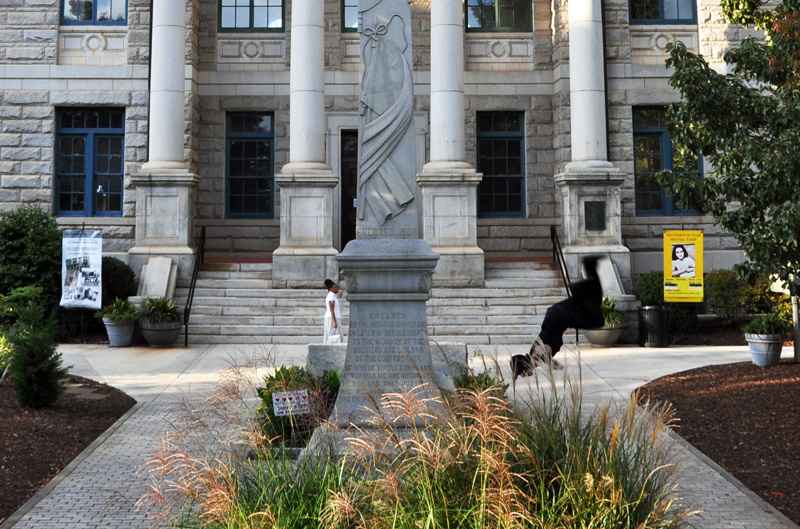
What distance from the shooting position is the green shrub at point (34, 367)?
374 inches

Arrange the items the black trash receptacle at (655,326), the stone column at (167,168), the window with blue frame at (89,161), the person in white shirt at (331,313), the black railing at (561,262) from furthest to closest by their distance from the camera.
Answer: the window with blue frame at (89,161)
the stone column at (167,168)
the black railing at (561,262)
the black trash receptacle at (655,326)
the person in white shirt at (331,313)

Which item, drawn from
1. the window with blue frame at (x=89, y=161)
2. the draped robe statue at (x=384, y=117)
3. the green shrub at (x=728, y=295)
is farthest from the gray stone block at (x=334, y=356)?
the window with blue frame at (x=89, y=161)

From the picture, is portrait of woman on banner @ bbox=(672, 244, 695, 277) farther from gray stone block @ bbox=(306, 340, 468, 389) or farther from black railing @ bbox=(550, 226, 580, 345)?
gray stone block @ bbox=(306, 340, 468, 389)

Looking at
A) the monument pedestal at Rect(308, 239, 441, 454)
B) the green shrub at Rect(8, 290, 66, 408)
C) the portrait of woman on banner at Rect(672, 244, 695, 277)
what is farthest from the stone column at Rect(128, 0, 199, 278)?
the monument pedestal at Rect(308, 239, 441, 454)

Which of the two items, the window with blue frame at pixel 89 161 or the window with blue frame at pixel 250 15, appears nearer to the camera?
the window with blue frame at pixel 89 161

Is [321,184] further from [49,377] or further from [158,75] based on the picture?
[49,377]

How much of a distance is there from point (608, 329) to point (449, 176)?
4.75 metres

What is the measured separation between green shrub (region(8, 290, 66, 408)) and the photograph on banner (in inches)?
441

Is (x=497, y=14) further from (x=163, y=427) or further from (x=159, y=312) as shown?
(x=163, y=427)

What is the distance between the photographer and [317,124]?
18.4 m

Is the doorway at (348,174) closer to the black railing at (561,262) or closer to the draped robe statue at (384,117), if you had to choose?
the black railing at (561,262)

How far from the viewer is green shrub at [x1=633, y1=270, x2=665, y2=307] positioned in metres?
16.9

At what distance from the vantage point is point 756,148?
29.6 feet

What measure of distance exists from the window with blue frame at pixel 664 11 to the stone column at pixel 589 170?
3061 millimetres
